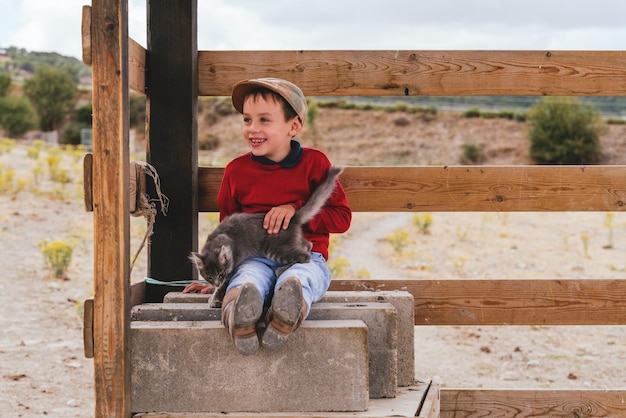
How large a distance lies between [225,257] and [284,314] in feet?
1.82

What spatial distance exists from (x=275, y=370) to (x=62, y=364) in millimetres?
3723

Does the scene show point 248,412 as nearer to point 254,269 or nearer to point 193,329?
point 193,329

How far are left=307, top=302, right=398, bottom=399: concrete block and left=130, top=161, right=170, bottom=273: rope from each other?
99cm

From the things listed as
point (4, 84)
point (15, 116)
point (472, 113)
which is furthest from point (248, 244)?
point (4, 84)

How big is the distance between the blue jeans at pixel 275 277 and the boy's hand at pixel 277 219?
0.16m

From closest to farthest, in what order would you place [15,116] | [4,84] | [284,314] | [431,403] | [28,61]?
1. [284,314]
2. [431,403]
3. [15,116]
4. [4,84]
5. [28,61]

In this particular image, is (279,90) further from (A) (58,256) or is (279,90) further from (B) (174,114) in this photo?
(A) (58,256)

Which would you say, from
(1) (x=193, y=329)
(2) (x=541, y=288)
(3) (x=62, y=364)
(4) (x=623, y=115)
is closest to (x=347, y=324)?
(1) (x=193, y=329)

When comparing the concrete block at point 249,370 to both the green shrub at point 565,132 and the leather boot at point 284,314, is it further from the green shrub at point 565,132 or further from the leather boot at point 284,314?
the green shrub at point 565,132

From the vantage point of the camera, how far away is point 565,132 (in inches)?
1506

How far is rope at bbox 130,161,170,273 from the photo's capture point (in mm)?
3715

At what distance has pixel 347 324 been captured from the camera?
309 cm

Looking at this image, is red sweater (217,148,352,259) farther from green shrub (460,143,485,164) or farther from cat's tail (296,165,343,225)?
green shrub (460,143,485,164)

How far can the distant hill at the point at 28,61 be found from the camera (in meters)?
65.3
